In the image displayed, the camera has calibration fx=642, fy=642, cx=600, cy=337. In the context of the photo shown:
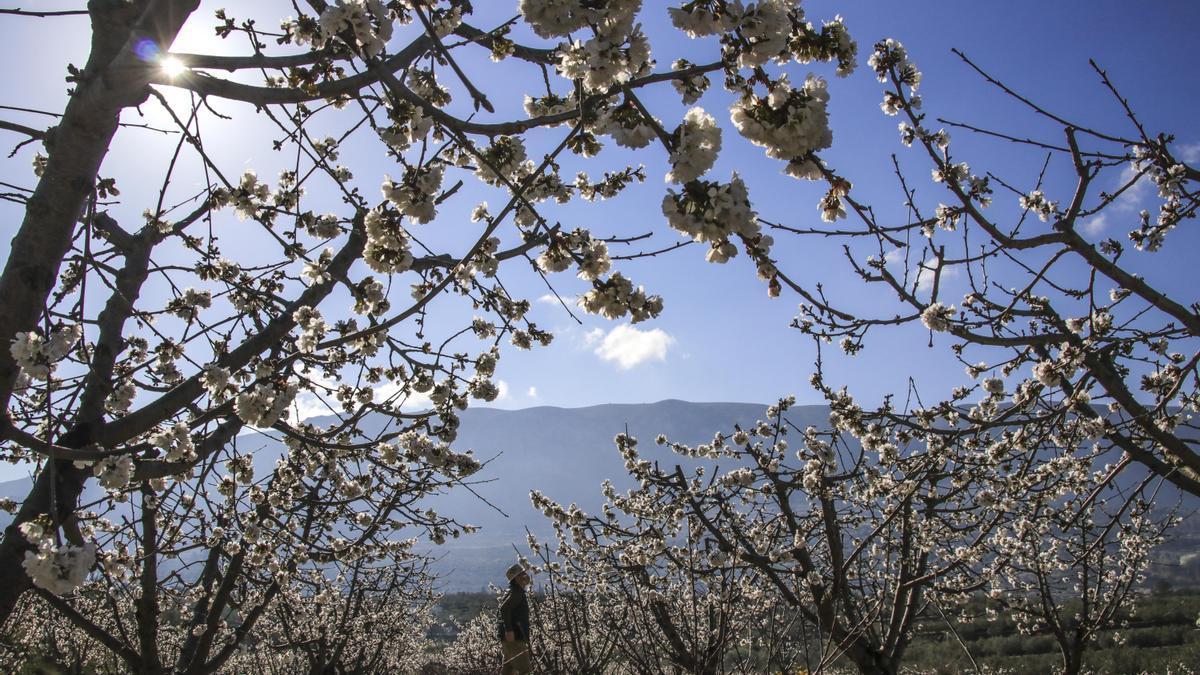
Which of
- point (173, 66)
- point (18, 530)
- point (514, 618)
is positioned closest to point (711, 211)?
point (173, 66)

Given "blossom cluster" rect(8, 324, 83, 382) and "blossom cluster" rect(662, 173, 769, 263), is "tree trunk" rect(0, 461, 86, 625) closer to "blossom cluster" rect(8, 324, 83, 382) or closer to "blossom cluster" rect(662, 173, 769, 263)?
"blossom cluster" rect(8, 324, 83, 382)

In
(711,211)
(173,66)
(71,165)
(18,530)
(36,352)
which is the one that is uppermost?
(173,66)

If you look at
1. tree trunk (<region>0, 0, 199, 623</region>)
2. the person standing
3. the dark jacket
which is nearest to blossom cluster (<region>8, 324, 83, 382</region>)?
tree trunk (<region>0, 0, 199, 623</region>)

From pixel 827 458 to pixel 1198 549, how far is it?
318ft

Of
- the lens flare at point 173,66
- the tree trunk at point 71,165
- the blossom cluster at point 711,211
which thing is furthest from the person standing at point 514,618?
the blossom cluster at point 711,211

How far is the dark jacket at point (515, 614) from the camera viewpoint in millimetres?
6842

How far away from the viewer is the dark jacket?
22.4ft

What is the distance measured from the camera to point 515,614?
7164 millimetres

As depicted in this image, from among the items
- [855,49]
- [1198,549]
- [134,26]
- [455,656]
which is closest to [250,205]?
[134,26]

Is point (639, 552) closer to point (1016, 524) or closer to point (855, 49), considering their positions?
point (1016, 524)

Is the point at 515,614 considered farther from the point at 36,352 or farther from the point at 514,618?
the point at 36,352

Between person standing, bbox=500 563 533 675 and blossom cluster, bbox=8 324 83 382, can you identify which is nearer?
blossom cluster, bbox=8 324 83 382

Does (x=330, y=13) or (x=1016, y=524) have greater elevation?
(x=330, y=13)

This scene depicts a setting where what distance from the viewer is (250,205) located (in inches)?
166
